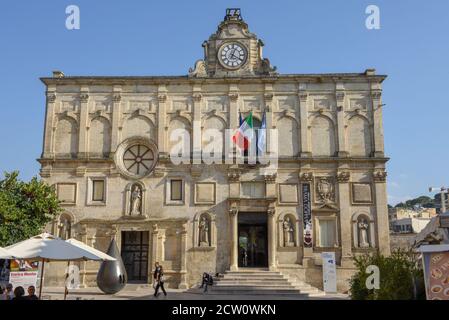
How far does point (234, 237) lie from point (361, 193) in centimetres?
849

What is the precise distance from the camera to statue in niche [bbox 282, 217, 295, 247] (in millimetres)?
28078

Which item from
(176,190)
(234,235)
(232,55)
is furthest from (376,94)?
(176,190)

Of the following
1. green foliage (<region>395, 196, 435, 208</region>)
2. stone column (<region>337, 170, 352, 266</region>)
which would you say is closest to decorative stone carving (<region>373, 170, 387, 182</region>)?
stone column (<region>337, 170, 352, 266</region>)

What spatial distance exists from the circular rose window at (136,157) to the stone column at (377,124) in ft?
47.0

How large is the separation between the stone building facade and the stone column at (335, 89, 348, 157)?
7 centimetres

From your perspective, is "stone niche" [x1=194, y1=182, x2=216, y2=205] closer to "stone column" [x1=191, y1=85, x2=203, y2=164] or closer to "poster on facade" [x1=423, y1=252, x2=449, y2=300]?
"stone column" [x1=191, y1=85, x2=203, y2=164]

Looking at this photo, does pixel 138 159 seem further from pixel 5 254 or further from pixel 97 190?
pixel 5 254

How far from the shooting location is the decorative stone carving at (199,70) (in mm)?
30505

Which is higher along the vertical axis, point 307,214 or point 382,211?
point 382,211

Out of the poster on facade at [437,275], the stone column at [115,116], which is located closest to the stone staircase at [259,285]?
the stone column at [115,116]

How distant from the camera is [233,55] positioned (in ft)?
101
